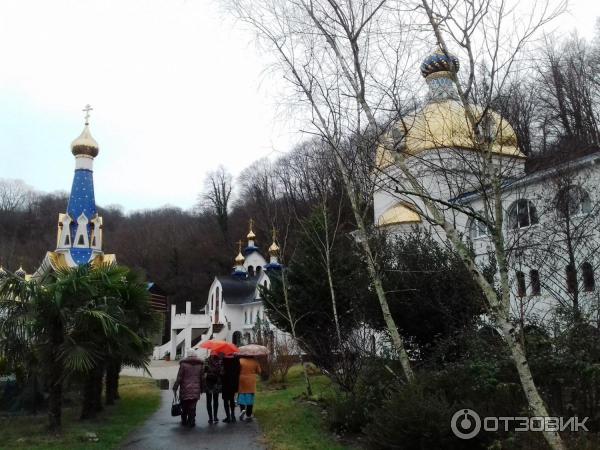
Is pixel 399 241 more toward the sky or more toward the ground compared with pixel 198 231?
more toward the ground

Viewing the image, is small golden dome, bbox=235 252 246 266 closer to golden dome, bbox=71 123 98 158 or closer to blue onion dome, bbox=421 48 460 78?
golden dome, bbox=71 123 98 158

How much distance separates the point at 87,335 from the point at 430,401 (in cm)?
643

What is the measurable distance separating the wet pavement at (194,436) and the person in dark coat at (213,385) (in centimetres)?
24

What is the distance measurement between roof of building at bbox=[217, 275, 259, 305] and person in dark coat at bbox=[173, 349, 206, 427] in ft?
108

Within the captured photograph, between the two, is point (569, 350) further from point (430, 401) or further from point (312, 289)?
point (312, 289)

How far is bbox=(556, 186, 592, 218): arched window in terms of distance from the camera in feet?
46.4

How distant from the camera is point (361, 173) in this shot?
35.7ft

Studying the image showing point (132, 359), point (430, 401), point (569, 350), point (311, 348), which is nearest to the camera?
point (430, 401)

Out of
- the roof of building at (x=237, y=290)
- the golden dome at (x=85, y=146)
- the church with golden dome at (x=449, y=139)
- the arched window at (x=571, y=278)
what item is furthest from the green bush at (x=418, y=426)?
the roof of building at (x=237, y=290)

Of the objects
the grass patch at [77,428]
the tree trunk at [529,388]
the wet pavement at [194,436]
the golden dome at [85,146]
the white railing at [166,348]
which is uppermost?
the golden dome at [85,146]

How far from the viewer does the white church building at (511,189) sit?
25.5ft

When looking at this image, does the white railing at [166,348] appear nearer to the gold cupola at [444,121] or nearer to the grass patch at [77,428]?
the grass patch at [77,428]

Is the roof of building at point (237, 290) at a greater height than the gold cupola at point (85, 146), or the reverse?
the gold cupola at point (85, 146)

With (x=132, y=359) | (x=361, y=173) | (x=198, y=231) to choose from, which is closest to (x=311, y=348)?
(x=132, y=359)
